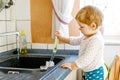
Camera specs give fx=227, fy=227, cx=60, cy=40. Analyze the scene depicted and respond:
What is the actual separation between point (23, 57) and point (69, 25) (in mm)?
447

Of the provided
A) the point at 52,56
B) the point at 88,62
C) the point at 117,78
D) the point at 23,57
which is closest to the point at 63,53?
the point at 52,56

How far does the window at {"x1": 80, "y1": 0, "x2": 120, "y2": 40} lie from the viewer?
188 cm

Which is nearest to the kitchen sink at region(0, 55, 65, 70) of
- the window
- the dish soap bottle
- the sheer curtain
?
the dish soap bottle

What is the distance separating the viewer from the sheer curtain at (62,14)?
5.67 ft

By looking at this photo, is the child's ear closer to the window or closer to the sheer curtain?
the sheer curtain

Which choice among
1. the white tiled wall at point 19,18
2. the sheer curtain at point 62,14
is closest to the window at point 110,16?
the sheer curtain at point 62,14

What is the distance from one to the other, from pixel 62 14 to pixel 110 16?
448 millimetres

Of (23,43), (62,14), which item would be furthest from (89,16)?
(23,43)

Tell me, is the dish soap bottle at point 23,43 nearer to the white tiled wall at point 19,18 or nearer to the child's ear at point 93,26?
the white tiled wall at point 19,18

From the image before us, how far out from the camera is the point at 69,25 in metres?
1.83

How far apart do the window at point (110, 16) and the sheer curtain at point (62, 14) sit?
0.20 meters

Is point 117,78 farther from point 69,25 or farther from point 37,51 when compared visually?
point 37,51

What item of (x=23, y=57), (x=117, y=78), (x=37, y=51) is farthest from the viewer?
(x=37, y=51)

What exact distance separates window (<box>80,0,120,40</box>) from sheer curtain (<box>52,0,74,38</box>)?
200 mm
